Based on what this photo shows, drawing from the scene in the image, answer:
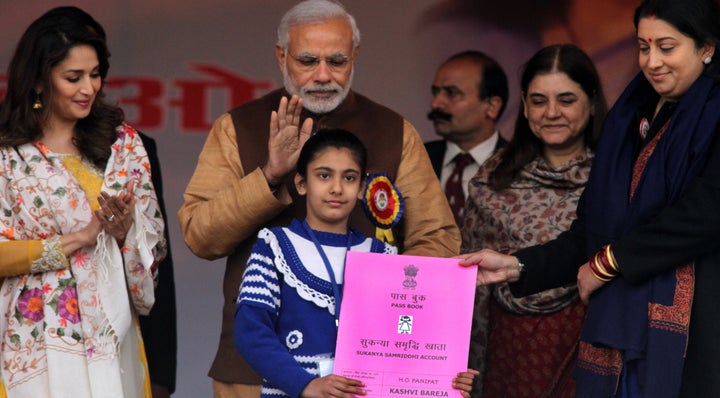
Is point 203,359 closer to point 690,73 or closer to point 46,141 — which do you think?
point 46,141

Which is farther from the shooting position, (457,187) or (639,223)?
(457,187)

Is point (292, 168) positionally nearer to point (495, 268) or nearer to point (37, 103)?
point (495, 268)

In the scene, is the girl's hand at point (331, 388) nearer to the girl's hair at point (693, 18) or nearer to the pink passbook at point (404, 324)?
the pink passbook at point (404, 324)

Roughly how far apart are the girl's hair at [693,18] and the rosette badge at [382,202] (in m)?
0.94

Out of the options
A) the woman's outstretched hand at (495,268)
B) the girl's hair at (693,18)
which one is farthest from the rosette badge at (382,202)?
the girl's hair at (693,18)

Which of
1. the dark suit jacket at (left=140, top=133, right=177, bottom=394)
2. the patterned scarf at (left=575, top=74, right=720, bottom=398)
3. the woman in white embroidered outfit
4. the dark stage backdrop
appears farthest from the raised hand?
the dark stage backdrop

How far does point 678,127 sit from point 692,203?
214 mm

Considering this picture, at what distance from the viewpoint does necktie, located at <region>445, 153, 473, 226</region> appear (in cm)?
580

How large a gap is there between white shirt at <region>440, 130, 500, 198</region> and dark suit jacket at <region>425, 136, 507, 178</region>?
0.02 metres

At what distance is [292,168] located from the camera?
409 centimetres

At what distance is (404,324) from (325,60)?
1030 mm

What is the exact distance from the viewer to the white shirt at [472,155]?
19.5ft

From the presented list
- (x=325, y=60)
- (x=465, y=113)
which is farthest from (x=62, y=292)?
(x=465, y=113)

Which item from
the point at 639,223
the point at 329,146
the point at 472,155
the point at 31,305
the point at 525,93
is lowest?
the point at 31,305
